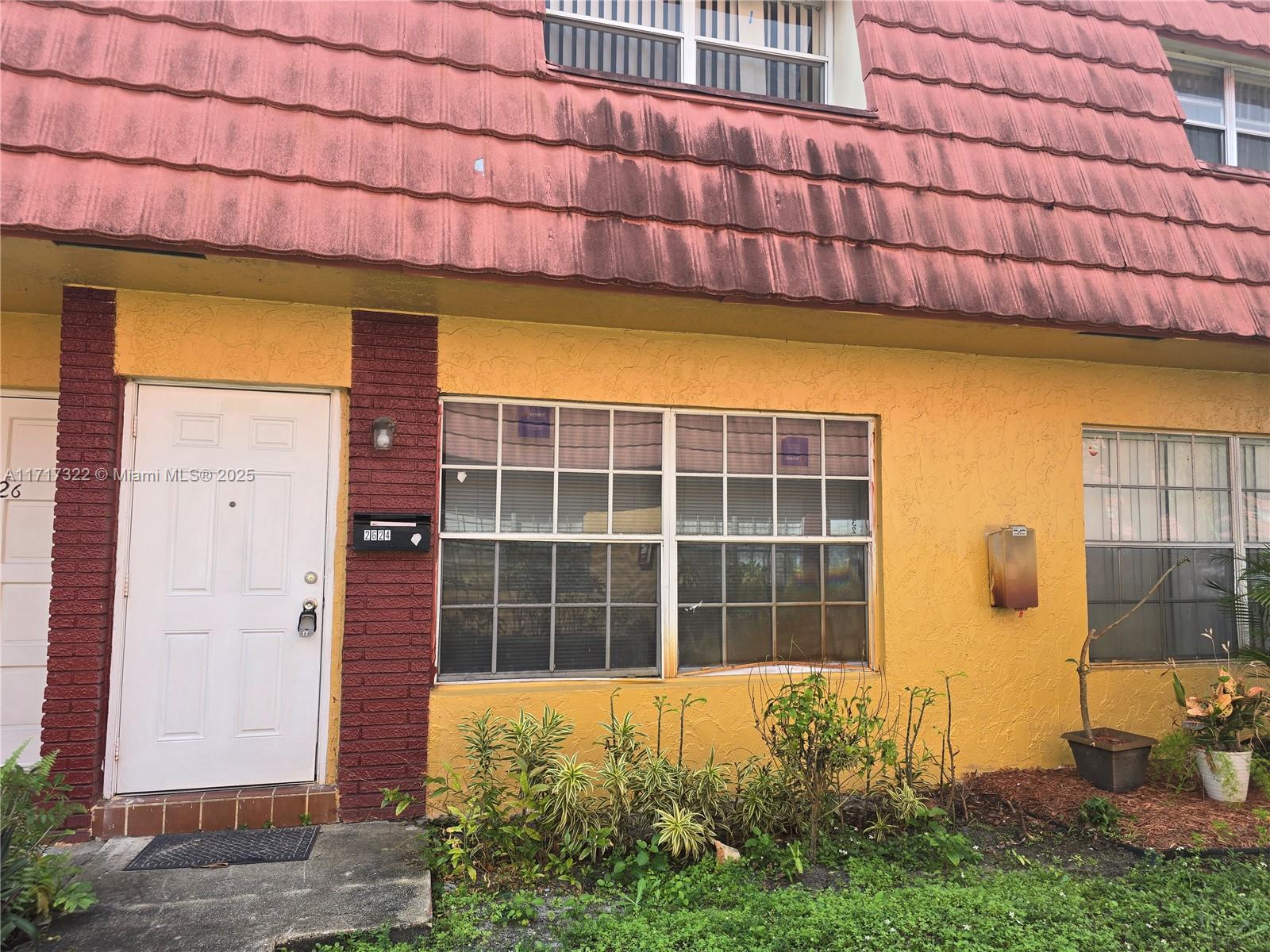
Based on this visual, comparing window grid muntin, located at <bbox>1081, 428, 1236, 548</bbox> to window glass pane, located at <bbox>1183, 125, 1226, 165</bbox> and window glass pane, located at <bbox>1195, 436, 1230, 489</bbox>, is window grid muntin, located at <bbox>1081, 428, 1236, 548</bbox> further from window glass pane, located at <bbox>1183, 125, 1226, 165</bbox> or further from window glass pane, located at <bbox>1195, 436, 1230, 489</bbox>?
window glass pane, located at <bbox>1183, 125, 1226, 165</bbox>

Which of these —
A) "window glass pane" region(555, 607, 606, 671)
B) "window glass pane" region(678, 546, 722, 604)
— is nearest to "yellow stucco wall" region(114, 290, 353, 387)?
"window glass pane" region(555, 607, 606, 671)

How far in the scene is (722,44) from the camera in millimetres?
5652

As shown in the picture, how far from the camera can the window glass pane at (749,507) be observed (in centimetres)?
529

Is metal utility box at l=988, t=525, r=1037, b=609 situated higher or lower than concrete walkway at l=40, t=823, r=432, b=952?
higher

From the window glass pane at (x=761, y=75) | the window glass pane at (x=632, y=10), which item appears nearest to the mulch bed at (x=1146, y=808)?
the window glass pane at (x=761, y=75)

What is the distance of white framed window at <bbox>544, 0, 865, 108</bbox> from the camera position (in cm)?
546

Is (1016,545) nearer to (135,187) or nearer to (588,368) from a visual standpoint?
(588,368)

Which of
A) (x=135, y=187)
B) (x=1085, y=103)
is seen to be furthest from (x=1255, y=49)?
(x=135, y=187)

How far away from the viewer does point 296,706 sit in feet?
14.8

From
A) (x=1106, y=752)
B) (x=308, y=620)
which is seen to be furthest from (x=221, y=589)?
(x=1106, y=752)

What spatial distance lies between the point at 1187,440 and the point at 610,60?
208 inches

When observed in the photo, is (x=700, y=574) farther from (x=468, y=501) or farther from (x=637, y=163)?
(x=637, y=163)

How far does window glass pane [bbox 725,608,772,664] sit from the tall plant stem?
2088 mm

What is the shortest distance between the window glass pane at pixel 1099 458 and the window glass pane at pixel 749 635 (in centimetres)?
282
